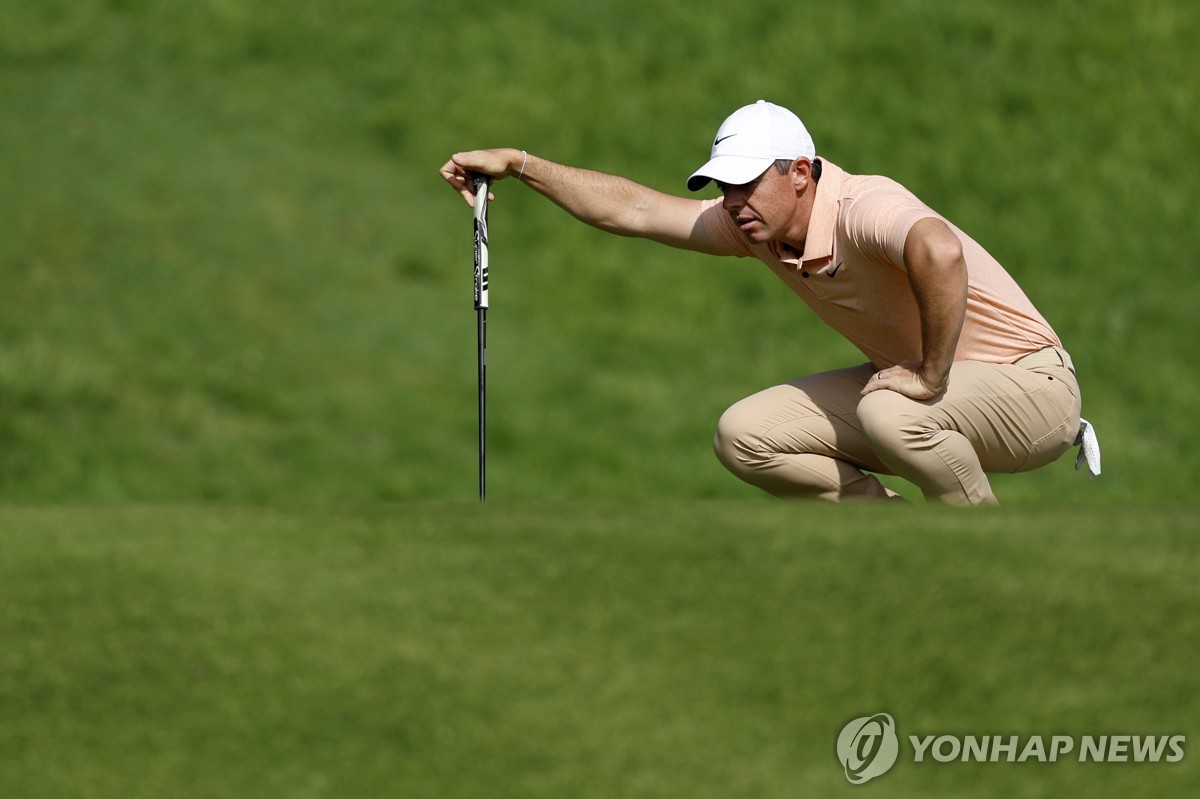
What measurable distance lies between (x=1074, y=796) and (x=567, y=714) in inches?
47.6

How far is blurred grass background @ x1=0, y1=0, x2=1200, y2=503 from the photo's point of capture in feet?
47.3

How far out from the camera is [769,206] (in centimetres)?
567

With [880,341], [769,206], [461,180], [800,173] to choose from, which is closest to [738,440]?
[880,341]

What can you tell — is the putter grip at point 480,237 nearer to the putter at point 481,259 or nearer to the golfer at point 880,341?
the putter at point 481,259

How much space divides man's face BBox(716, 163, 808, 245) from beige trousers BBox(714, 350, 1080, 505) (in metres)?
0.58

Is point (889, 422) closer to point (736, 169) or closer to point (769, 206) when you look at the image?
point (769, 206)

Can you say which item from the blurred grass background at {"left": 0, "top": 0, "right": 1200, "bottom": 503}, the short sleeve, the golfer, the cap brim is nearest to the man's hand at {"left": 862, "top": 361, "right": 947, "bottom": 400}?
the golfer

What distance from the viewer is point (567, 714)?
452 centimetres

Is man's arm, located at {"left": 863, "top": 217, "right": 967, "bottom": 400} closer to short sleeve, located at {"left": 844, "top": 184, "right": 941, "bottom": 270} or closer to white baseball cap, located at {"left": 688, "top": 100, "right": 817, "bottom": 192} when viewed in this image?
short sleeve, located at {"left": 844, "top": 184, "right": 941, "bottom": 270}

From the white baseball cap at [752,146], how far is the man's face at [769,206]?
4 centimetres

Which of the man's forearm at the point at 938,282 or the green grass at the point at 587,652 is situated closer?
the green grass at the point at 587,652

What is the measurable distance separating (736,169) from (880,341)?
2.44ft

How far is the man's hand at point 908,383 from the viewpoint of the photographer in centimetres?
553

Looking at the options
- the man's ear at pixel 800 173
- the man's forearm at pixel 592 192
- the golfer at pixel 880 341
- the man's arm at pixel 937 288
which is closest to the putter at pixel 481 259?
the man's forearm at pixel 592 192
